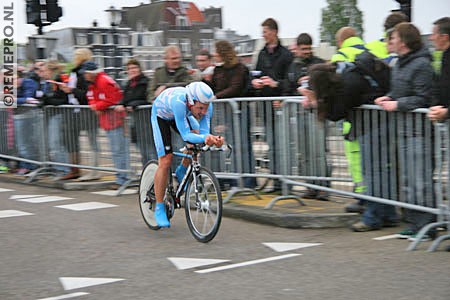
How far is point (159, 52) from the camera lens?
126188mm

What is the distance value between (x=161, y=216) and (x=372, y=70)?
9.10ft

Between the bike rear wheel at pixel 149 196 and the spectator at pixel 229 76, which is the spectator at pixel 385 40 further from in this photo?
the bike rear wheel at pixel 149 196

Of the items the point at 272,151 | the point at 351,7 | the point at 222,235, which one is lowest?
the point at 222,235

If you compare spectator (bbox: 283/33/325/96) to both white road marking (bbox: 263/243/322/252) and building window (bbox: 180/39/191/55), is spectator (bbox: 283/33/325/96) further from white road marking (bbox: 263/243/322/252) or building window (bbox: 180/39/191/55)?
building window (bbox: 180/39/191/55)

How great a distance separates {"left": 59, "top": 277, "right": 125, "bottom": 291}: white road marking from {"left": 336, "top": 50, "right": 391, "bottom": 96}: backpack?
3.55 metres

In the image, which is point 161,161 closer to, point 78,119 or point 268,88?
point 268,88

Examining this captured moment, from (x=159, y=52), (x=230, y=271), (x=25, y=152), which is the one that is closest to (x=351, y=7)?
(x=159, y=52)

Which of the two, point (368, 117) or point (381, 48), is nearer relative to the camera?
point (368, 117)

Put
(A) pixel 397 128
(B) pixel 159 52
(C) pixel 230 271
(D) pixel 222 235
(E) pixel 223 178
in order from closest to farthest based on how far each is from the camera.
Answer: (C) pixel 230 271 → (A) pixel 397 128 → (D) pixel 222 235 → (E) pixel 223 178 → (B) pixel 159 52

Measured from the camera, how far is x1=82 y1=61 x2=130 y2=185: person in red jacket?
1226 cm

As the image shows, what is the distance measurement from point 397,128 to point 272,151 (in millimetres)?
2385

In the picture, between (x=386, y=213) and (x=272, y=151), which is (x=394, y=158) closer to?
(x=386, y=213)

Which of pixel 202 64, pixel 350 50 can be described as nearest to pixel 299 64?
pixel 350 50

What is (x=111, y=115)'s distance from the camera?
12.3 meters
